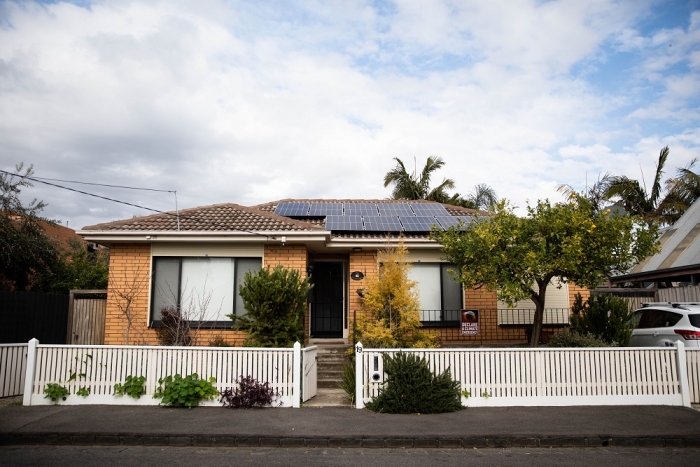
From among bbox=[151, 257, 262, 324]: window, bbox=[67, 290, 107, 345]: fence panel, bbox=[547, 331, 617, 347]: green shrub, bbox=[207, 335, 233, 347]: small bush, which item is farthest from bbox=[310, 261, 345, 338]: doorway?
bbox=[547, 331, 617, 347]: green shrub

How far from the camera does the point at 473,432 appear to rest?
7770 mm

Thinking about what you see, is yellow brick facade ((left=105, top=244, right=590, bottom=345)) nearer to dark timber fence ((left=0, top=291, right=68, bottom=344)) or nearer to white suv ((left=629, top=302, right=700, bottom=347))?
dark timber fence ((left=0, top=291, right=68, bottom=344))

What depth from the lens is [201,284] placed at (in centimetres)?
1355

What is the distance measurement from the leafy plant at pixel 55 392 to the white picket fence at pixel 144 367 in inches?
2.8

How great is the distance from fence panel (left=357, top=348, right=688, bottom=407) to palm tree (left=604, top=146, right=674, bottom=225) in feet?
60.6

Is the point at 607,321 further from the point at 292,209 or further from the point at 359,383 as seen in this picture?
the point at 292,209

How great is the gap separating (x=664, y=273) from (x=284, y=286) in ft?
42.4

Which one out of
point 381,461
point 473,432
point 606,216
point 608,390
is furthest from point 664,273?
point 381,461

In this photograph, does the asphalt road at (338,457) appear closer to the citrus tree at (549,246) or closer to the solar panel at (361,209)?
the citrus tree at (549,246)

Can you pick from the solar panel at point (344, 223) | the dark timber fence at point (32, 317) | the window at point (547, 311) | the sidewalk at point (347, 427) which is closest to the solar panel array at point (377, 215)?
the solar panel at point (344, 223)

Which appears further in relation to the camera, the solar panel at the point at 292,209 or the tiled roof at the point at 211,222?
the solar panel at the point at 292,209

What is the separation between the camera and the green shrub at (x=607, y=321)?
12.0 metres

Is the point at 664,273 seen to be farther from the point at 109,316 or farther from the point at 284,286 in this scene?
the point at 109,316

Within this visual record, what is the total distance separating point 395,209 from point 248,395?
349 inches
